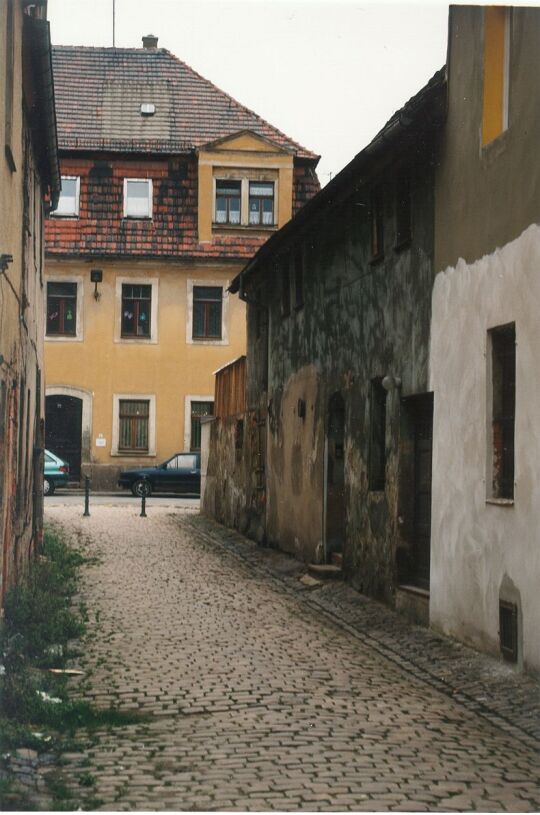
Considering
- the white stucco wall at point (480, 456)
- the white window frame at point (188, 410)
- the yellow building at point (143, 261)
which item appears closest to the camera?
the white stucco wall at point (480, 456)

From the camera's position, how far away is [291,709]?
28.6 ft

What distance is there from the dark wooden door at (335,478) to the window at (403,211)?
13.1ft

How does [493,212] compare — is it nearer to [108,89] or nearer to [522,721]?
[522,721]

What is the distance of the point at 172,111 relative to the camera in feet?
136

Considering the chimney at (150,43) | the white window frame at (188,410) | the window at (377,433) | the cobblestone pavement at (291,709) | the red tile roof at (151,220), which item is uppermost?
the chimney at (150,43)

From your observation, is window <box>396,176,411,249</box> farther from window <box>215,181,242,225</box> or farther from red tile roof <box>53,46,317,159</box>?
red tile roof <box>53,46,317,159</box>

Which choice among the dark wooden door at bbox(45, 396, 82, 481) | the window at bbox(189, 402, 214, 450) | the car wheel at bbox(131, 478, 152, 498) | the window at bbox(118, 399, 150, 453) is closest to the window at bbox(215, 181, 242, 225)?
the window at bbox(189, 402, 214, 450)

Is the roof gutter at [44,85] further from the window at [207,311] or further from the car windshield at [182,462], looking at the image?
the window at [207,311]

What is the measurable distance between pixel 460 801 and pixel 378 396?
367 inches

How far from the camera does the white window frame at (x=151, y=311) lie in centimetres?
4012

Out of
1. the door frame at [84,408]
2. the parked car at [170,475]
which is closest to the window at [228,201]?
the door frame at [84,408]

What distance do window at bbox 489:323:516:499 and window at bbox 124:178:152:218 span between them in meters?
30.1

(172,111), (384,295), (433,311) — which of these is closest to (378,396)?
(384,295)

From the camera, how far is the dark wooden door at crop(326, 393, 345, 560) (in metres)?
18.0
